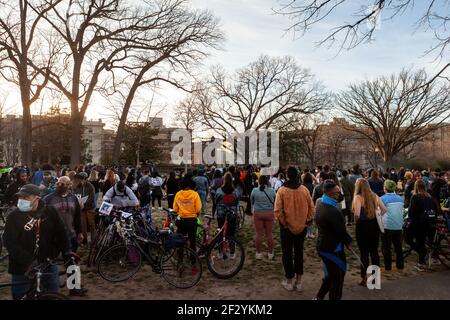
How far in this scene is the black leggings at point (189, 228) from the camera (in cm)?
679

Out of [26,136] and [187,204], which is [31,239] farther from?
[26,136]

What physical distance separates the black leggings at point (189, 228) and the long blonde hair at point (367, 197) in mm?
2929

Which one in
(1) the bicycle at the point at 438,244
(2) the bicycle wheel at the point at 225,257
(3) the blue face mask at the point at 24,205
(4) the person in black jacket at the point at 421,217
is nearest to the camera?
(3) the blue face mask at the point at 24,205

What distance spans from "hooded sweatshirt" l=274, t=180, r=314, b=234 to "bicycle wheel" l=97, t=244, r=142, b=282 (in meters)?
2.54

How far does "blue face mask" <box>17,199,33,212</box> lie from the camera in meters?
4.14

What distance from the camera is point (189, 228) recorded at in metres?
6.84

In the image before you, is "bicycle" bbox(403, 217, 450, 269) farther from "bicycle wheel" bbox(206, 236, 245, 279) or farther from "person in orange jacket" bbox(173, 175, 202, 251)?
"person in orange jacket" bbox(173, 175, 202, 251)

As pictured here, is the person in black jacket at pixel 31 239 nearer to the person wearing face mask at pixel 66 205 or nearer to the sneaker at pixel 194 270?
the person wearing face mask at pixel 66 205

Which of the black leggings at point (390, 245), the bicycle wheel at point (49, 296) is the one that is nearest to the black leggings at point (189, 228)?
the bicycle wheel at point (49, 296)

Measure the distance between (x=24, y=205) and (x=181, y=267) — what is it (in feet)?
9.66

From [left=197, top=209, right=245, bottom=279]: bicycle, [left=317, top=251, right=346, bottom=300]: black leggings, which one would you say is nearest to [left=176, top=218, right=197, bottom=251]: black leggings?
[left=197, top=209, right=245, bottom=279]: bicycle
